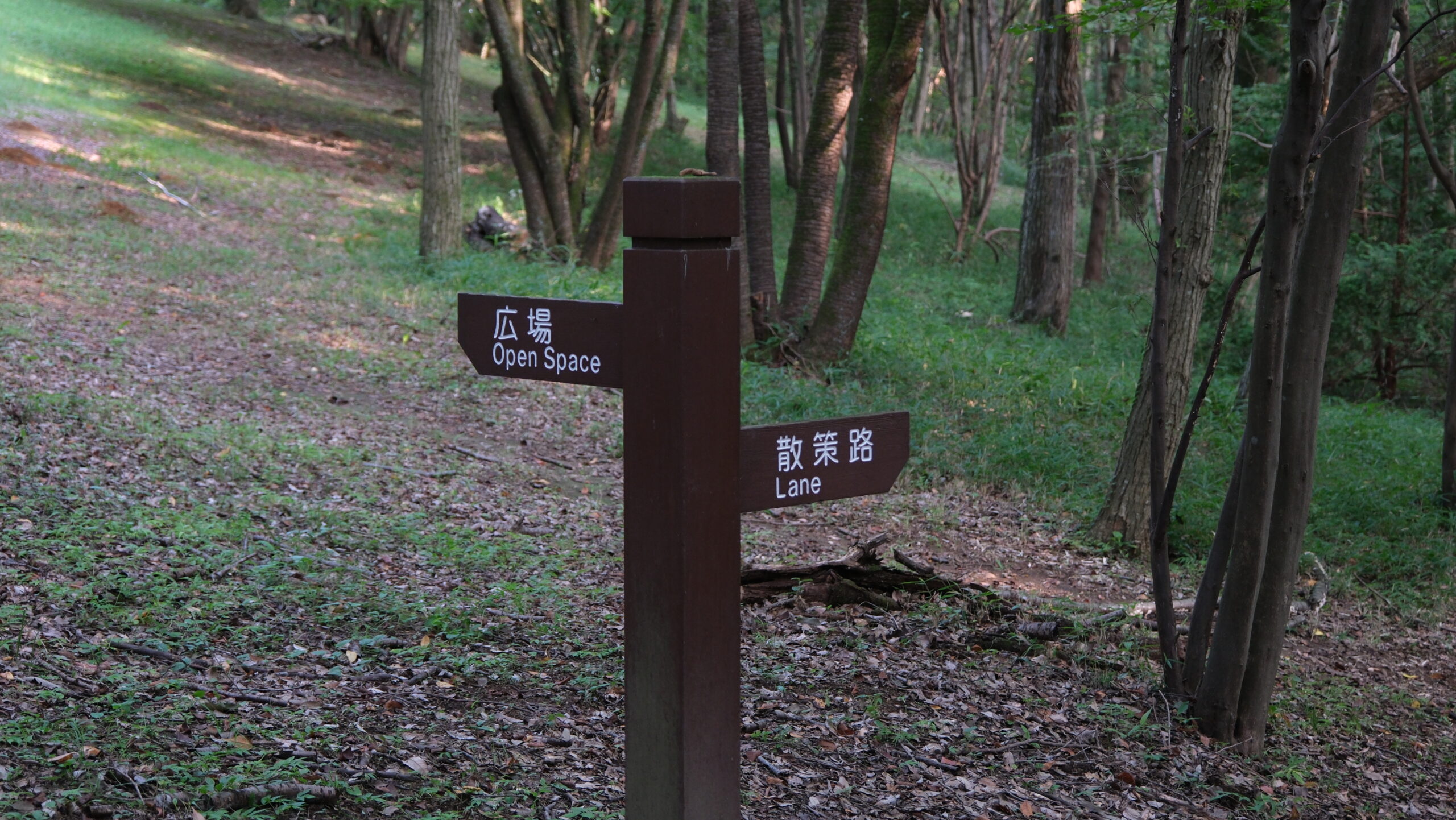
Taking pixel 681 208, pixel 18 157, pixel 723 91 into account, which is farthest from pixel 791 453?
pixel 18 157

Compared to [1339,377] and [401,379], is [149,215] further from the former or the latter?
[1339,377]

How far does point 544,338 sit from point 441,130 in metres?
11.5

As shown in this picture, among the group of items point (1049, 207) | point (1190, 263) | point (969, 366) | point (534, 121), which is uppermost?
point (534, 121)

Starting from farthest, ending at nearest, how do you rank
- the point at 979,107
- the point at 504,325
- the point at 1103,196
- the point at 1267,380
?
the point at 979,107, the point at 1103,196, the point at 1267,380, the point at 504,325

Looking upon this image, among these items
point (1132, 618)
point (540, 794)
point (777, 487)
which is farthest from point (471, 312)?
point (1132, 618)

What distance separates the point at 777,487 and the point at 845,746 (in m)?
1.90

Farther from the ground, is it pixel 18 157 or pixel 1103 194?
pixel 1103 194

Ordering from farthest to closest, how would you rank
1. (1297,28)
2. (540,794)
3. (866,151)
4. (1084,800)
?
(866,151) → (1297,28) → (1084,800) → (540,794)

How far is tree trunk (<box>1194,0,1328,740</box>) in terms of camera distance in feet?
13.4

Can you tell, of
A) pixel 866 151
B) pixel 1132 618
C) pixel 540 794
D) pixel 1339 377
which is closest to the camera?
pixel 540 794

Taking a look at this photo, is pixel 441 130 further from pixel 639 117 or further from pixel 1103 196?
pixel 1103 196

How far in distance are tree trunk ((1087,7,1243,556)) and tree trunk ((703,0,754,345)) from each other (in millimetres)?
4234

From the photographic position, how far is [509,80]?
1373 centimetres

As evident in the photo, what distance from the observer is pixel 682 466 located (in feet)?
7.59
